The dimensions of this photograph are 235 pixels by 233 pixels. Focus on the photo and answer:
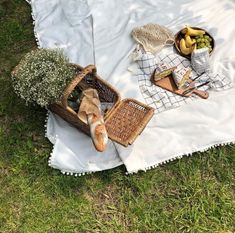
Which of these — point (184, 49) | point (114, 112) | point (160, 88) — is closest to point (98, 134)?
point (114, 112)

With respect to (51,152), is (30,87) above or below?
above

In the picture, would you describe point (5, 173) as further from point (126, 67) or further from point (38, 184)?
point (126, 67)

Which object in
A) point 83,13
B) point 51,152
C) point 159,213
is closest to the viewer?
point 159,213

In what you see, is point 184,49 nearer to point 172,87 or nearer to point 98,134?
point 172,87

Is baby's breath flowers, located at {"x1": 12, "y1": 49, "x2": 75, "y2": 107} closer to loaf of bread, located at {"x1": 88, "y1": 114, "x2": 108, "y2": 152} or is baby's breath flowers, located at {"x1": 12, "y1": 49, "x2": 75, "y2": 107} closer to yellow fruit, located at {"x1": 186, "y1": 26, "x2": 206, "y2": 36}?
loaf of bread, located at {"x1": 88, "y1": 114, "x2": 108, "y2": 152}

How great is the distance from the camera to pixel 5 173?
3338 mm

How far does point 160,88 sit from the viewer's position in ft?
12.1

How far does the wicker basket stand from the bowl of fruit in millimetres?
780

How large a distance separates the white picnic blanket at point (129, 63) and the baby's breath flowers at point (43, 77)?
38cm

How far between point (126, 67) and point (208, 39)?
0.77m

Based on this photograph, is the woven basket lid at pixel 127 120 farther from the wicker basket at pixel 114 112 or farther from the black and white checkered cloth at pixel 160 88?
the black and white checkered cloth at pixel 160 88

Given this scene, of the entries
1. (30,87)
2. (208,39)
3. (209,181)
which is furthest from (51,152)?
(208,39)

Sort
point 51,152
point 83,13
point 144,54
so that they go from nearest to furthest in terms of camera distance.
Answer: point 51,152, point 144,54, point 83,13

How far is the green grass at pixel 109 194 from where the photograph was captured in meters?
3.15
